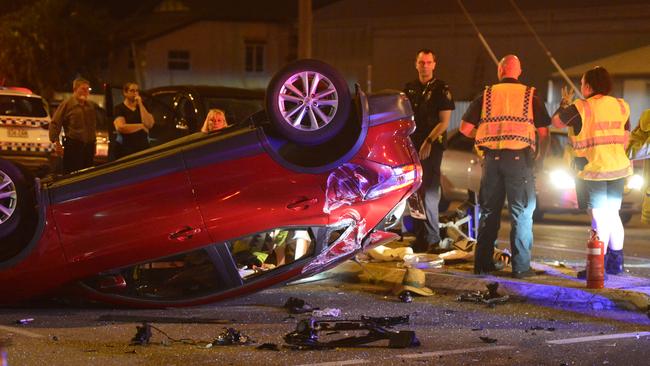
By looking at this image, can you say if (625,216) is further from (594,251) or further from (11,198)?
(11,198)

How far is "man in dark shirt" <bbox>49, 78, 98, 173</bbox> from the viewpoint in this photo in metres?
12.1

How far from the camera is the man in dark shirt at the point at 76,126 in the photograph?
39.8ft

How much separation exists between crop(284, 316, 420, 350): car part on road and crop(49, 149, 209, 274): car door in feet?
3.45

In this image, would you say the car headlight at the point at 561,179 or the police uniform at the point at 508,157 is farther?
the car headlight at the point at 561,179

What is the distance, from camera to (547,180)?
1555 centimetres

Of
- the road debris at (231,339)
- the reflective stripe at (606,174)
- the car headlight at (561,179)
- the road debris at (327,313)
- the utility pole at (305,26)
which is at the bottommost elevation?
the road debris at (327,313)

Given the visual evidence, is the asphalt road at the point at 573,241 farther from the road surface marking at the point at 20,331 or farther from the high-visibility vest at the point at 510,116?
the road surface marking at the point at 20,331

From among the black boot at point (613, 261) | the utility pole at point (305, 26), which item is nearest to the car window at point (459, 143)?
the utility pole at point (305, 26)

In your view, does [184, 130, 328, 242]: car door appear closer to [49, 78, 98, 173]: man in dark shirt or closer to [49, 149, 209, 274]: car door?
[49, 149, 209, 274]: car door

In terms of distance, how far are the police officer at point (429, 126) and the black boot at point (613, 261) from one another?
1648 millimetres

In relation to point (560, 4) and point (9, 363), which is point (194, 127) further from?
point (560, 4)

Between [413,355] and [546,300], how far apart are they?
2295mm

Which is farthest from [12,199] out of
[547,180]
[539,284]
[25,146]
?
[25,146]

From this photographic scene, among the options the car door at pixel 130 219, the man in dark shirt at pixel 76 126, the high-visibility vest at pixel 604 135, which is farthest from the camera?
the man in dark shirt at pixel 76 126
